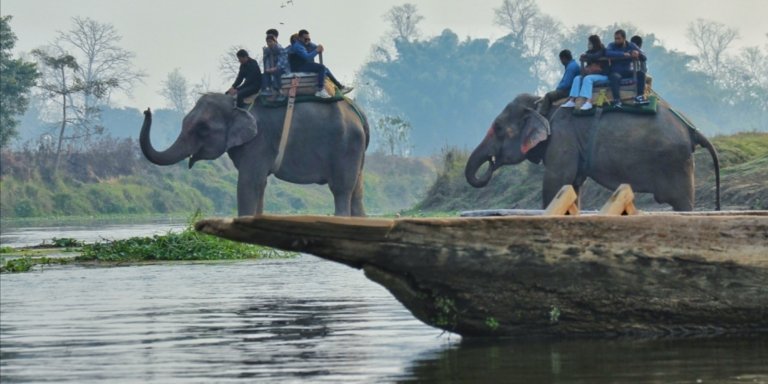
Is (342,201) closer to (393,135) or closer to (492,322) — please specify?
Result: (492,322)

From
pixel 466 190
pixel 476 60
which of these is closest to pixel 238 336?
pixel 466 190

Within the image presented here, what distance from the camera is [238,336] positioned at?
43.2 feet

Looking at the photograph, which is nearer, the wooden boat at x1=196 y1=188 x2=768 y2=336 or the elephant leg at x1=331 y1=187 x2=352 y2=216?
the wooden boat at x1=196 y1=188 x2=768 y2=336

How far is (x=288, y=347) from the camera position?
40.7 ft

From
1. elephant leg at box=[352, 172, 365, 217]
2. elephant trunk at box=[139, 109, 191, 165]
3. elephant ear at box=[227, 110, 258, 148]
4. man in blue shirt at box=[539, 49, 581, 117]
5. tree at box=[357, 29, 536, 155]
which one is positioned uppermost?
tree at box=[357, 29, 536, 155]

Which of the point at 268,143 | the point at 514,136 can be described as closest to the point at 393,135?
the point at 268,143

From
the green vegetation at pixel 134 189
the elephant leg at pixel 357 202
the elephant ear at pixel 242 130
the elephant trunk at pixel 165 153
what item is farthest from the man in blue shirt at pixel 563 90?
the green vegetation at pixel 134 189

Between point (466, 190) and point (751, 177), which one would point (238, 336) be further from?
point (466, 190)

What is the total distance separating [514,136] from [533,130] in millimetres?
428

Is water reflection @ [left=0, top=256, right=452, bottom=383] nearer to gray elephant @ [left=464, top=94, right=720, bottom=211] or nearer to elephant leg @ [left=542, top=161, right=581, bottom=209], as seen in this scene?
elephant leg @ [left=542, top=161, right=581, bottom=209]

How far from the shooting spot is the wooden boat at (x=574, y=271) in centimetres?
1176

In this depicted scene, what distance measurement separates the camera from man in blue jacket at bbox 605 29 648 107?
20.2 m

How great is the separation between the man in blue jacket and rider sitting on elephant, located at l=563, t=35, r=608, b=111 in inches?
3.8

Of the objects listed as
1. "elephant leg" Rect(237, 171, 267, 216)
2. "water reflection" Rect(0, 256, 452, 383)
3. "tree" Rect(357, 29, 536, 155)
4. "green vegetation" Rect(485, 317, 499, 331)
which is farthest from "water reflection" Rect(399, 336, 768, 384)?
"tree" Rect(357, 29, 536, 155)
